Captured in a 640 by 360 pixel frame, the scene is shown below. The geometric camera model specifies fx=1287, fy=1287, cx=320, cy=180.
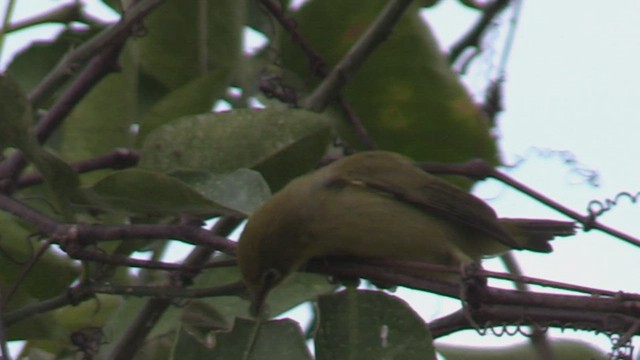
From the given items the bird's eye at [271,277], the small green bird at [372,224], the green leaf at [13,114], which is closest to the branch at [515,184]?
the small green bird at [372,224]

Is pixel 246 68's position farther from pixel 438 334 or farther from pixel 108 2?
pixel 438 334

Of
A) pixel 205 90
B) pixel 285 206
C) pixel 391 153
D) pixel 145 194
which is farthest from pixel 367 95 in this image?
pixel 145 194

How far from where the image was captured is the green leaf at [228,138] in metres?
1.93

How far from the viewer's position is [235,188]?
176 cm

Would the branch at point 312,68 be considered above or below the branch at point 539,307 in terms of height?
below

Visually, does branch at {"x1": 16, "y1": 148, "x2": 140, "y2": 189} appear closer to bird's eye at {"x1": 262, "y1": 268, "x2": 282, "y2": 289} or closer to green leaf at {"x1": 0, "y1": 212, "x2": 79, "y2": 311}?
green leaf at {"x1": 0, "y1": 212, "x2": 79, "y2": 311}

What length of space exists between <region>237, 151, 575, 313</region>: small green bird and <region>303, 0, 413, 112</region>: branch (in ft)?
0.39

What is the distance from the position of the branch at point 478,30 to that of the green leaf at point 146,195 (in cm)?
103

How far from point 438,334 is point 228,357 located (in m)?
0.39

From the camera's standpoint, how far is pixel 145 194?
5.80 feet

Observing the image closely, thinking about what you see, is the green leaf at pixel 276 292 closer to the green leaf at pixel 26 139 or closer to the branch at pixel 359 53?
the branch at pixel 359 53

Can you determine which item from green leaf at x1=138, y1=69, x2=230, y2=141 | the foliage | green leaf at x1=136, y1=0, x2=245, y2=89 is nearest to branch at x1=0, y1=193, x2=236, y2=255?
the foliage

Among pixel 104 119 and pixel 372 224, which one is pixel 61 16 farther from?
pixel 372 224

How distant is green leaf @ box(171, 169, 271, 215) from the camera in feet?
5.74
